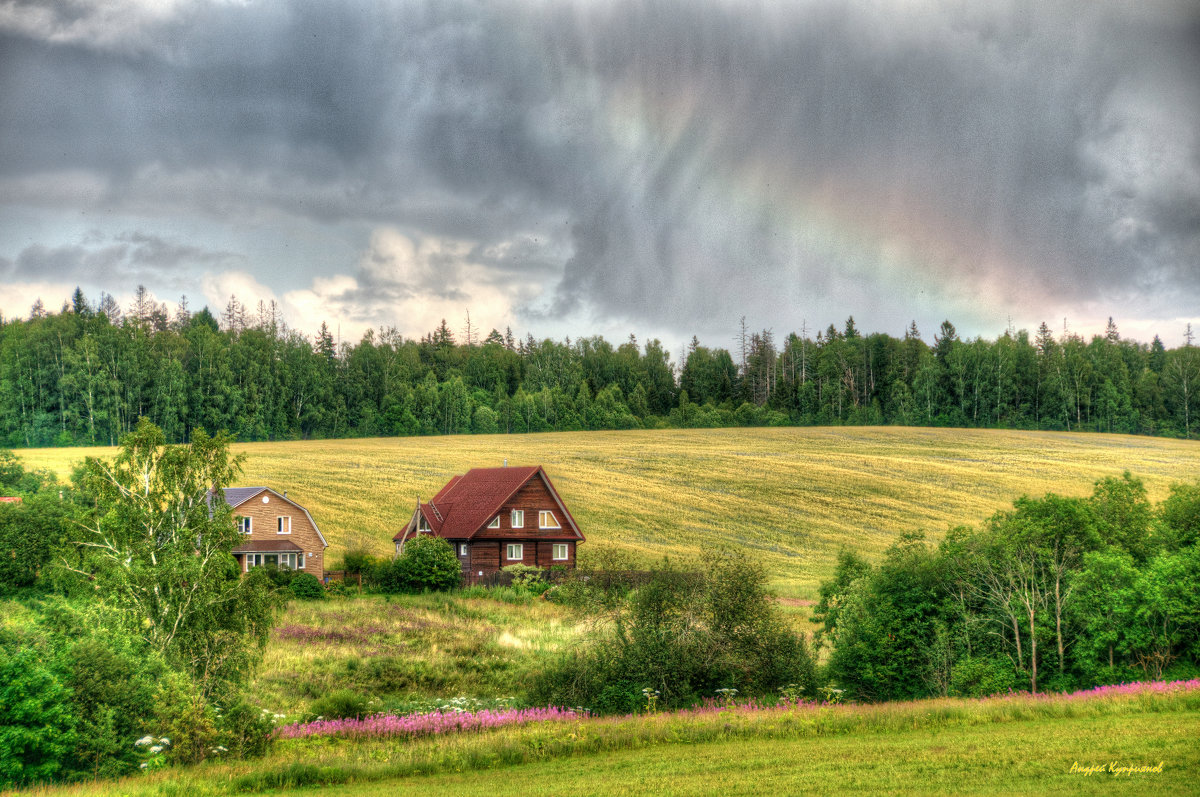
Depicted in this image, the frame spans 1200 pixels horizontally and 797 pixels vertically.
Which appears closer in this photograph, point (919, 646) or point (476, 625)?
point (919, 646)

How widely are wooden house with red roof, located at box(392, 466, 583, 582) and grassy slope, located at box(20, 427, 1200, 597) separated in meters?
2.28

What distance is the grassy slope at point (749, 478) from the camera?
59344 mm

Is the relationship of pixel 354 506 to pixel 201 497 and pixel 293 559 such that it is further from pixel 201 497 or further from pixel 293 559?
pixel 201 497

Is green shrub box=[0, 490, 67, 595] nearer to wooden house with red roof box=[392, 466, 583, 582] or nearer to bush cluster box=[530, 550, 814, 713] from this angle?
wooden house with red roof box=[392, 466, 583, 582]

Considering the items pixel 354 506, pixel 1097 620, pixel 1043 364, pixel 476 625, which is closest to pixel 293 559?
pixel 354 506

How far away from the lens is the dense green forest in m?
95.1

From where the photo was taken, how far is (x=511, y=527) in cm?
5169

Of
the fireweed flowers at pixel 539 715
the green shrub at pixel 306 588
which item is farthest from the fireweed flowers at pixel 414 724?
the green shrub at pixel 306 588

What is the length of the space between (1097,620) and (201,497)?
21944 millimetres

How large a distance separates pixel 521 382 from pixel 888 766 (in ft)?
403

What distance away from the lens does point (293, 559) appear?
51656 millimetres

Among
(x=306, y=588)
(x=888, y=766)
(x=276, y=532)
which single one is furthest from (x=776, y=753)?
(x=276, y=532)

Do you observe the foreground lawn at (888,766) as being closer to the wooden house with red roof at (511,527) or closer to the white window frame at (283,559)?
the wooden house with red roof at (511,527)
